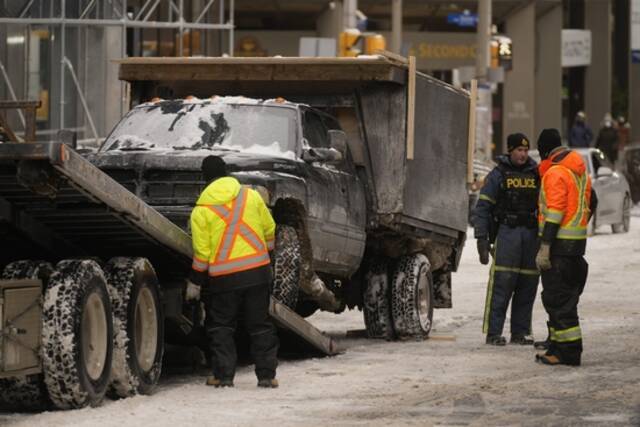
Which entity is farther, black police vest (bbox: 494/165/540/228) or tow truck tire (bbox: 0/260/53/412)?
black police vest (bbox: 494/165/540/228)

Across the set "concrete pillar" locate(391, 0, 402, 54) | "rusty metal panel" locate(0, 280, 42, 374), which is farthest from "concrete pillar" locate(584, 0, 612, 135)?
"rusty metal panel" locate(0, 280, 42, 374)

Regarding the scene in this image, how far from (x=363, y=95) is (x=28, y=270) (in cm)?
591

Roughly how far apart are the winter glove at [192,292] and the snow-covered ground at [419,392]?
0.58 m

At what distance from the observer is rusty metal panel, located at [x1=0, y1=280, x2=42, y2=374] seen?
426 inches

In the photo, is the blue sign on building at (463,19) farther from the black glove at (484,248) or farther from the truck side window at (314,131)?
the truck side window at (314,131)

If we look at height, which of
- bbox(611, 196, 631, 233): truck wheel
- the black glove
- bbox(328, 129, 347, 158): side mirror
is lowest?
bbox(611, 196, 631, 233): truck wheel

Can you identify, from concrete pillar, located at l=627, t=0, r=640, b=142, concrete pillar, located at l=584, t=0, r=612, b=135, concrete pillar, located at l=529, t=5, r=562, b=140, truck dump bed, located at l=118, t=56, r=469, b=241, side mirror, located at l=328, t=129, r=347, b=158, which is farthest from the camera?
concrete pillar, located at l=627, t=0, r=640, b=142

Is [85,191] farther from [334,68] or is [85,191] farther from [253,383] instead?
[334,68]

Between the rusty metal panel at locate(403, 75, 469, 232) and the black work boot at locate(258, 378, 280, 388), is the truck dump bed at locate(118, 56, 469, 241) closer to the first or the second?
the rusty metal panel at locate(403, 75, 469, 232)

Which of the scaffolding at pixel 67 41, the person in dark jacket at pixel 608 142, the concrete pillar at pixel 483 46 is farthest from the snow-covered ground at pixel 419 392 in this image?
the person in dark jacket at pixel 608 142

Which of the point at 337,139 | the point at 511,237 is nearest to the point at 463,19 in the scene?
the point at 511,237

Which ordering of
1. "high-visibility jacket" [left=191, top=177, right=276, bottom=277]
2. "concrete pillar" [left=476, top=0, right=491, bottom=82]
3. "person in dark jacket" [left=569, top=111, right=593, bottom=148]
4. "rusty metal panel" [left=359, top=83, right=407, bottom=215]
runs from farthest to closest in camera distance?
1. "person in dark jacket" [left=569, top=111, right=593, bottom=148]
2. "concrete pillar" [left=476, top=0, right=491, bottom=82]
3. "rusty metal panel" [left=359, top=83, right=407, bottom=215]
4. "high-visibility jacket" [left=191, top=177, right=276, bottom=277]

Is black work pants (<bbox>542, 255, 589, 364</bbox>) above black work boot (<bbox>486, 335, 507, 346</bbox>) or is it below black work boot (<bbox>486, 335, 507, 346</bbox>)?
above

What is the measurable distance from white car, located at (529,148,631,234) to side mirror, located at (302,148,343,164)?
704 inches
